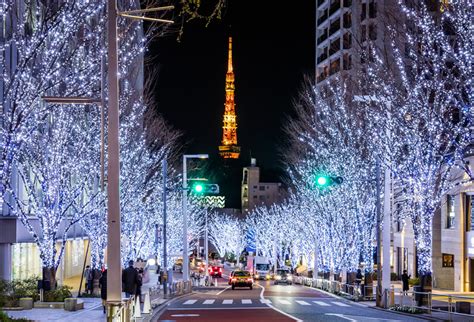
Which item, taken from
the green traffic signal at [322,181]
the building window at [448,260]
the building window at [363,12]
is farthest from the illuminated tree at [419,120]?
the building window at [363,12]

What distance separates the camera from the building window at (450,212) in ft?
153

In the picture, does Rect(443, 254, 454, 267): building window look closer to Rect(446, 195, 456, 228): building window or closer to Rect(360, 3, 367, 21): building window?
Rect(446, 195, 456, 228): building window

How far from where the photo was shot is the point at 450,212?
47219 mm

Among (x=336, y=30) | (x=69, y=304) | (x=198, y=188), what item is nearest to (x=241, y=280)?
(x=198, y=188)

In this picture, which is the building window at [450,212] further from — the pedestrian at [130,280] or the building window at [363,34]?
the pedestrian at [130,280]

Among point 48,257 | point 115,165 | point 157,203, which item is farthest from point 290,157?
point 115,165

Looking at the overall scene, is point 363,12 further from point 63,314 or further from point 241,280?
point 63,314

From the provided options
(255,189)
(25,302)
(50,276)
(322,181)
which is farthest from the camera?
(255,189)

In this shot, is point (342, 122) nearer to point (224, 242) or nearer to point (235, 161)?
point (224, 242)

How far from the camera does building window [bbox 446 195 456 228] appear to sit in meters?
46.6

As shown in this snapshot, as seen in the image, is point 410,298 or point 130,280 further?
point 410,298

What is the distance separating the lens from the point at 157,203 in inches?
2452

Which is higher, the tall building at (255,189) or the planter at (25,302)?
the tall building at (255,189)

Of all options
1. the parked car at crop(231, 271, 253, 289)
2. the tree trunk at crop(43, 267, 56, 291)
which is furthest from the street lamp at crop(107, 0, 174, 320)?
the parked car at crop(231, 271, 253, 289)
